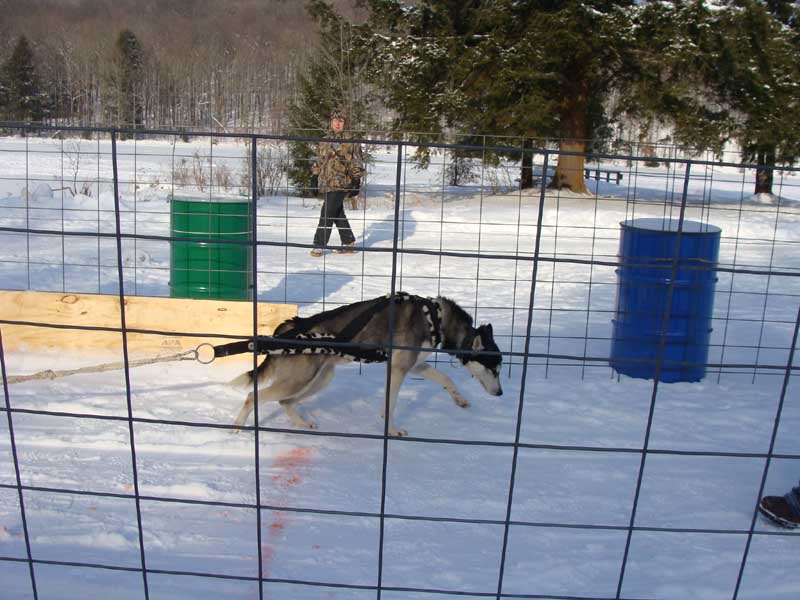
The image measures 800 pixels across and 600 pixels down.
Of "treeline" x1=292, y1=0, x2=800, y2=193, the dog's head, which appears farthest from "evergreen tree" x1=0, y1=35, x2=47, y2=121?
the dog's head

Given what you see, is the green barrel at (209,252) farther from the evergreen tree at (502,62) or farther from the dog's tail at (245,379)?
the evergreen tree at (502,62)

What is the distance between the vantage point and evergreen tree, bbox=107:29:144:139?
139 feet

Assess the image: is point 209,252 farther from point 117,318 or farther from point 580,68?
point 580,68

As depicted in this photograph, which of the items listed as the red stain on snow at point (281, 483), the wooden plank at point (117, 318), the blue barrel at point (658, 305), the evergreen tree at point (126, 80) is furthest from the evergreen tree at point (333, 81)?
the evergreen tree at point (126, 80)

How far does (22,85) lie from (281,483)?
52461 millimetres

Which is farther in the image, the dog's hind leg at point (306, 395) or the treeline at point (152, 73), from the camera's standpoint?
the treeline at point (152, 73)

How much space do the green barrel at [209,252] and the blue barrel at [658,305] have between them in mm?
3768

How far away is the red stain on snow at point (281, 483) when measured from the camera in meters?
3.74

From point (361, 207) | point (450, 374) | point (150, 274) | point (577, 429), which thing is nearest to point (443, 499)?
point (577, 429)

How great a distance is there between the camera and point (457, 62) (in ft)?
62.0

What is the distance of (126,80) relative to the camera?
47344 millimetres

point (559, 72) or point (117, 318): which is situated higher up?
point (559, 72)

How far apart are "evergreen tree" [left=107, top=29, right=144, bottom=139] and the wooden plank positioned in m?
34.0

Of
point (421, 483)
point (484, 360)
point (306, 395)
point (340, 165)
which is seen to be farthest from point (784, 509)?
point (340, 165)
